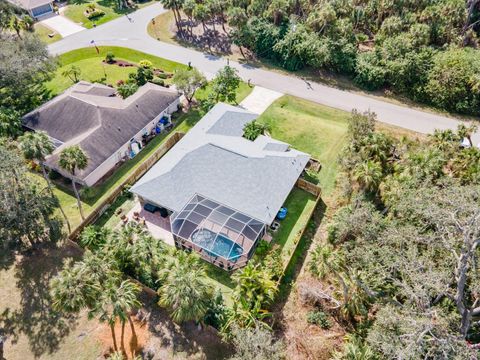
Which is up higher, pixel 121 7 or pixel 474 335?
pixel 121 7

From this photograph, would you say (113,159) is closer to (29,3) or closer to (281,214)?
(281,214)

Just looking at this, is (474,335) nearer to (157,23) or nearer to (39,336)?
(39,336)

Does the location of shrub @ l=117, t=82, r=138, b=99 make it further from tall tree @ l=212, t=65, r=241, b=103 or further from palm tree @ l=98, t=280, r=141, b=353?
palm tree @ l=98, t=280, r=141, b=353

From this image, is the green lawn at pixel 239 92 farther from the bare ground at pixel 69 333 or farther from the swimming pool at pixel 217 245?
the bare ground at pixel 69 333

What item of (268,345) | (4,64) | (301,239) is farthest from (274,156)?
(4,64)

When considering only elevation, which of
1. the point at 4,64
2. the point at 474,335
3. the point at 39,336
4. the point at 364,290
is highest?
the point at 4,64

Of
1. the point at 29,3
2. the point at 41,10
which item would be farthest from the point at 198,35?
the point at 29,3

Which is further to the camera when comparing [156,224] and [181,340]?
[156,224]
